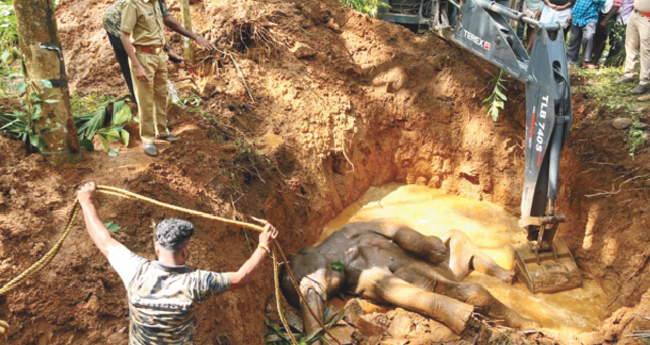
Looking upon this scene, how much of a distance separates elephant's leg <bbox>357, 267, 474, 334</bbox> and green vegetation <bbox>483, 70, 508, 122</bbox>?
322cm

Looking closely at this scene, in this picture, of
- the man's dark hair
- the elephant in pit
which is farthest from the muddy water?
the man's dark hair

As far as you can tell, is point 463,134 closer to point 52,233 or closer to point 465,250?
point 465,250

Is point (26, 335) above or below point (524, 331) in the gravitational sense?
above

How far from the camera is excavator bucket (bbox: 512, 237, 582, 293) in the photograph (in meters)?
5.71

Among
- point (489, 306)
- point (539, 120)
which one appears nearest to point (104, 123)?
point (489, 306)

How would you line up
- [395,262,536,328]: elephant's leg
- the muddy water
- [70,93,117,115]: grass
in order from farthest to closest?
the muddy water → [70,93,117,115]: grass → [395,262,536,328]: elephant's leg

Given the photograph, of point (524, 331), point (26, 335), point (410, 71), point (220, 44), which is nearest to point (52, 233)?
point (26, 335)

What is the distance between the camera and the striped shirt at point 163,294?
106 inches

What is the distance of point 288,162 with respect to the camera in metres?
6.46

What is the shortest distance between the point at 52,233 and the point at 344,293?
3.28m

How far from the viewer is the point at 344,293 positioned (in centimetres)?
579

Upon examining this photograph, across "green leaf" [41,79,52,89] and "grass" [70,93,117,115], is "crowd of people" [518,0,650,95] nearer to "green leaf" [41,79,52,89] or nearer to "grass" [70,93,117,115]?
"grass" [70,93,117,115]

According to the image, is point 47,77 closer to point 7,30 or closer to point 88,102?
point 88,102

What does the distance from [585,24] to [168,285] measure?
802cm
